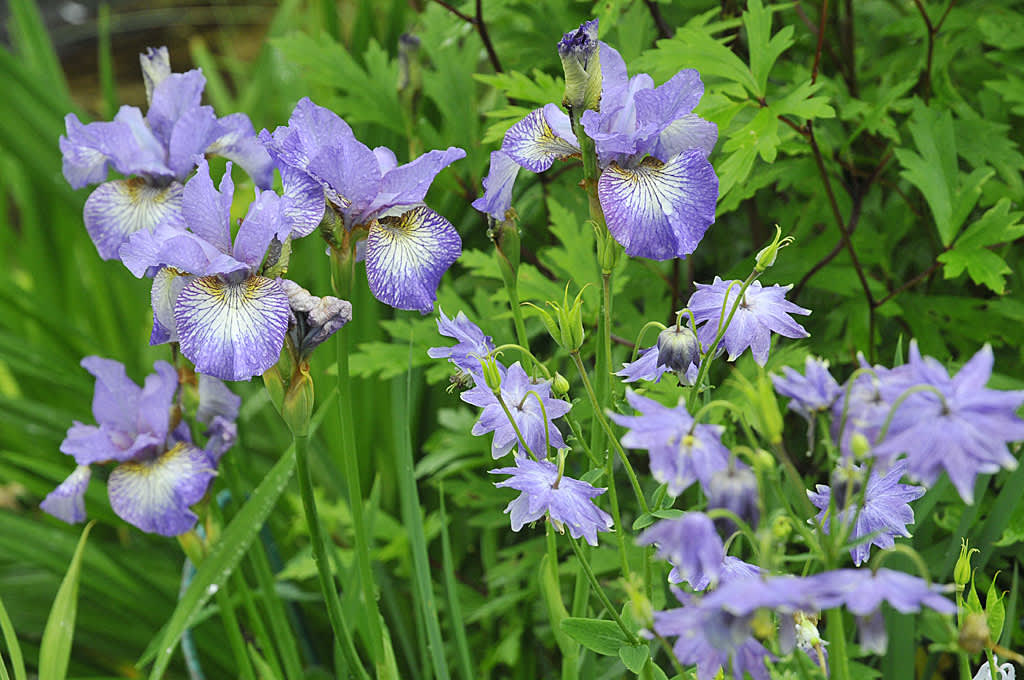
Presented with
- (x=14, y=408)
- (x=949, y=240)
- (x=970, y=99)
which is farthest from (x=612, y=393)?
(x=14, y=408)

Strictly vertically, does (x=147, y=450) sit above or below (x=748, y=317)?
below

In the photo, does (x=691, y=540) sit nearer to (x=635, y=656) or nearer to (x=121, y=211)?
(x=635, y=656)

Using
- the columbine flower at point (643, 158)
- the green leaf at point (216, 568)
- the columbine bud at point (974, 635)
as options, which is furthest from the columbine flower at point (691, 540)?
the green leaf at point (216, 568)

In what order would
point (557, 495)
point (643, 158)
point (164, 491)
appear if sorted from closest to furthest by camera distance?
point (557, 495) < point (643, 158) < point (164, 491)

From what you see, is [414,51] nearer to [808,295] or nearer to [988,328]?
[808,295]

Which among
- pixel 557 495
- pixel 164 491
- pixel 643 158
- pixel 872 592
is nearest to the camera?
pixel 872 592

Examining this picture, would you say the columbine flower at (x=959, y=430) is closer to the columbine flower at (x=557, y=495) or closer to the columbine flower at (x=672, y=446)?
the columbine flower at (x=672, y=446)

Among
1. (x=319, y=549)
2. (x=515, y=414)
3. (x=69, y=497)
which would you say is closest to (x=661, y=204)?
(x=515, y=414)
